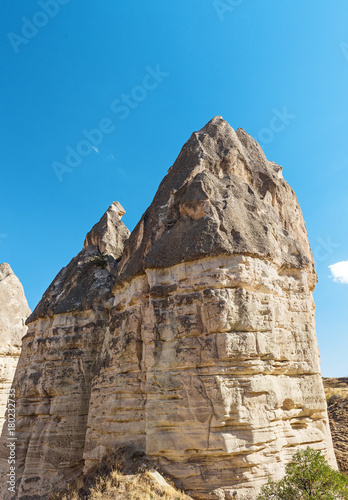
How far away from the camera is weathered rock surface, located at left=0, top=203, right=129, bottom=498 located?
14.2 meters

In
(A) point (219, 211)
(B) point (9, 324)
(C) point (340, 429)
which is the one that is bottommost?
(C) point (340, 429)

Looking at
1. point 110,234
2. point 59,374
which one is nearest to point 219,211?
point 59,374

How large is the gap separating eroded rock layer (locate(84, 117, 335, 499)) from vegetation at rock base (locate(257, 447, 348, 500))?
390 millimetres

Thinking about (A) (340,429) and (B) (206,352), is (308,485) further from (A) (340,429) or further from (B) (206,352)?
(A) (340,429)

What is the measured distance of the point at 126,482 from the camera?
9.23 m

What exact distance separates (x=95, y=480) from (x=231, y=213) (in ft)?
27.7

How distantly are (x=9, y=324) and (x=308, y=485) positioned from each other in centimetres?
2107

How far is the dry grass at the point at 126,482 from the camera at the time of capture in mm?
8867

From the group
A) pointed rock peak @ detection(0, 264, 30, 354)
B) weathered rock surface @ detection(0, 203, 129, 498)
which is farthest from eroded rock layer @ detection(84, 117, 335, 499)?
pointed rock peak @ detection(0, 264, 30, 354)

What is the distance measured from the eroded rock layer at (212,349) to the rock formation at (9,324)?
12.8m

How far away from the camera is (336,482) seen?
898cm

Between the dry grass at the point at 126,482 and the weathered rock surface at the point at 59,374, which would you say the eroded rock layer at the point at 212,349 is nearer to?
the dry grass at the point at 126,482

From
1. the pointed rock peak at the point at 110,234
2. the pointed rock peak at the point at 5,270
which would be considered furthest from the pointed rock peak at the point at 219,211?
the pointed rock peak at the point at 5,270

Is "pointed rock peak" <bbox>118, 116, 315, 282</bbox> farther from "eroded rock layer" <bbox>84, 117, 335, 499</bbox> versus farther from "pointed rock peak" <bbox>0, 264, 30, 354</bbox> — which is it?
"pointed rock peak" <bbox>0, 264, 30, 354</bbox>
